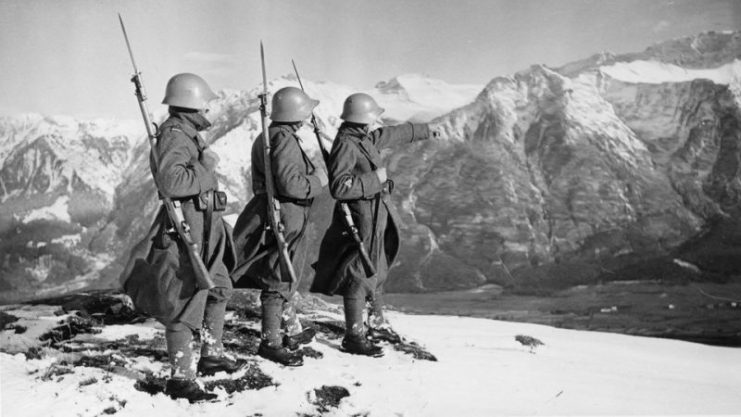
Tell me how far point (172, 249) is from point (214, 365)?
4.66 feet

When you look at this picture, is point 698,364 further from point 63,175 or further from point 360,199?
point 63,175

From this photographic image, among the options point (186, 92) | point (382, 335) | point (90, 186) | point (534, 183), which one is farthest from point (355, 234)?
point (534, 183)

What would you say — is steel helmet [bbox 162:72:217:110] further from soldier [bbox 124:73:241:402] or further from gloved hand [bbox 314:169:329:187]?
gloved hand [bbox 314:169:329:187]

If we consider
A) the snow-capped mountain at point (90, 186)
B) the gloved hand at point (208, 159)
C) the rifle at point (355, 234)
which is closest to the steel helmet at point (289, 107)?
the rifle at point (355, 234)

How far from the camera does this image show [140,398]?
5297 millimetres

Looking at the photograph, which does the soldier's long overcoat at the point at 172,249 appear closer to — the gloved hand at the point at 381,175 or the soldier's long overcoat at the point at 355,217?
the soldier's long overcoat at the point at 355,217

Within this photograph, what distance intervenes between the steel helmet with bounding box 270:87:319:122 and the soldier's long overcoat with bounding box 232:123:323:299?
0.11 metres

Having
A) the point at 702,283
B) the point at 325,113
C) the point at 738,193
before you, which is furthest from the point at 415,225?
the point at 738,193

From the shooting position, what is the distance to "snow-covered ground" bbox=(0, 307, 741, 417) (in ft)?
17.3

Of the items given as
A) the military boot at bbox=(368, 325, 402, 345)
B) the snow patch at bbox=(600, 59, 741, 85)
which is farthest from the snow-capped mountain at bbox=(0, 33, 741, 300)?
the military boot at bbox=(368, 325, 402, 345)

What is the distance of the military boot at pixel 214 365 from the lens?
5.95m

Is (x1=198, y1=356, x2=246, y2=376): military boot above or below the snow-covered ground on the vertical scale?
above

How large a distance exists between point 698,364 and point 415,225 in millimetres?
178804

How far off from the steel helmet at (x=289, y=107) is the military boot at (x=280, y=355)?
2.66 metres
